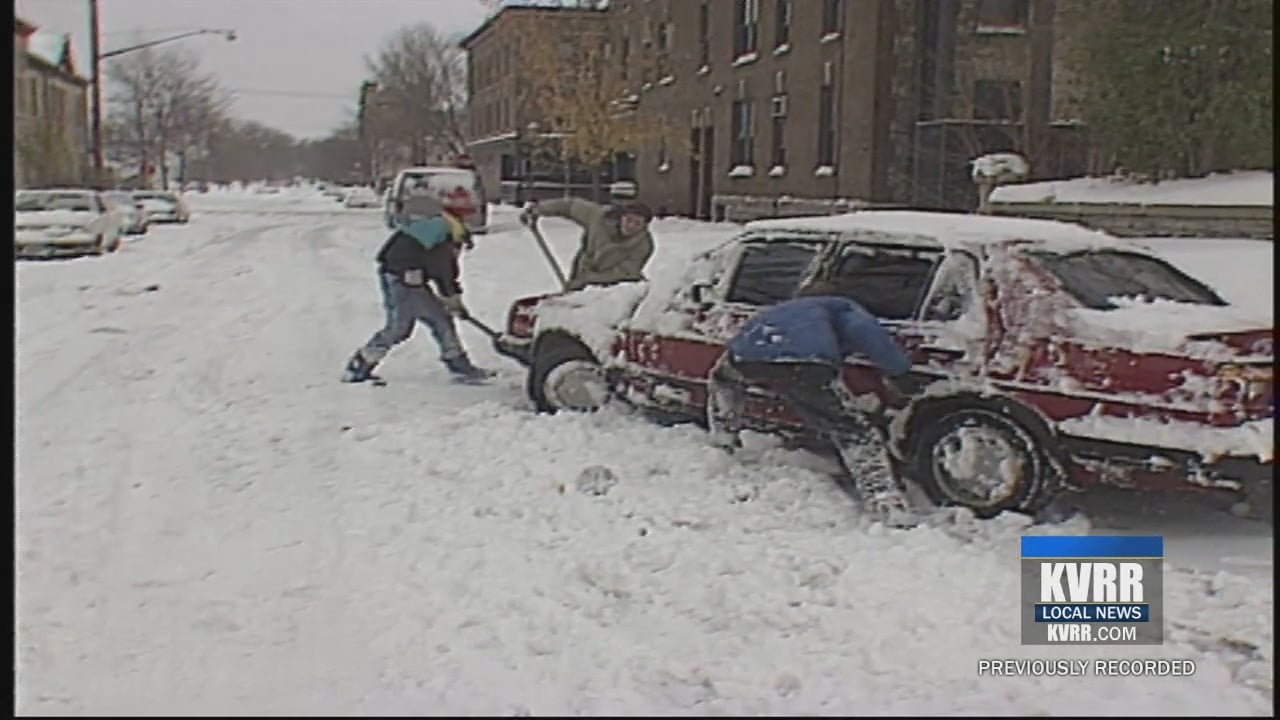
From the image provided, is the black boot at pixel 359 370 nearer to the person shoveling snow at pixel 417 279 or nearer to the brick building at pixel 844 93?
the person shoveling snow at pixel 417 279

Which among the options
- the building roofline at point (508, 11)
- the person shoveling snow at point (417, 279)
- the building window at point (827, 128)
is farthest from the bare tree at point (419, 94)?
the building window at point (827, 128)

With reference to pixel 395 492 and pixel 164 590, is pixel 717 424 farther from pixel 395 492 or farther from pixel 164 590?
pixel 164 590

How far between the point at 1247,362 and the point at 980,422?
826mm

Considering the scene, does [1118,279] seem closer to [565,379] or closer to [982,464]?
[982,464]

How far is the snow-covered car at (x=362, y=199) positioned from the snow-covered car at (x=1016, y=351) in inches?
86.2

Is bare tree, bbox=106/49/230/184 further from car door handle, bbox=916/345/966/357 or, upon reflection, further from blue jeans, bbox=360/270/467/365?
car door handle, bbox=916/345/966/357

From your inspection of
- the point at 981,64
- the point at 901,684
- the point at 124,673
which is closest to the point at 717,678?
the point at 901,684

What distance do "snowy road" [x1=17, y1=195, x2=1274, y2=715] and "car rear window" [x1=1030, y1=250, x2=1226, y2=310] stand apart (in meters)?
0.75

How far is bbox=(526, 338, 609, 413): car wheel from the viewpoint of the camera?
5.86m

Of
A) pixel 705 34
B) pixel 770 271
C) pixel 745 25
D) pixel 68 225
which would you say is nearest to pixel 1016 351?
pixel 770 271

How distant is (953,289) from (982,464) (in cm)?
62

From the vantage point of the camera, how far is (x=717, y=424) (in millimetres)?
4945

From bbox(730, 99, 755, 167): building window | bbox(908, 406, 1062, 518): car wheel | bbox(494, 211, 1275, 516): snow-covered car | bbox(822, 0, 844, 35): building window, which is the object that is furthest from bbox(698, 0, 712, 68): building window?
bbox(908, 406, 1062, 518): car wheel

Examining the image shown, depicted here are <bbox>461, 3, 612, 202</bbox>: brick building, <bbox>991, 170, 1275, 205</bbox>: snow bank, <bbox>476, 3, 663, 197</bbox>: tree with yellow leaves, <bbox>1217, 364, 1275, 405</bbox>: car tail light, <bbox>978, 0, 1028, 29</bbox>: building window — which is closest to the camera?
<bbox>1217, 364, 1275, 405</bbox>: car tail light
